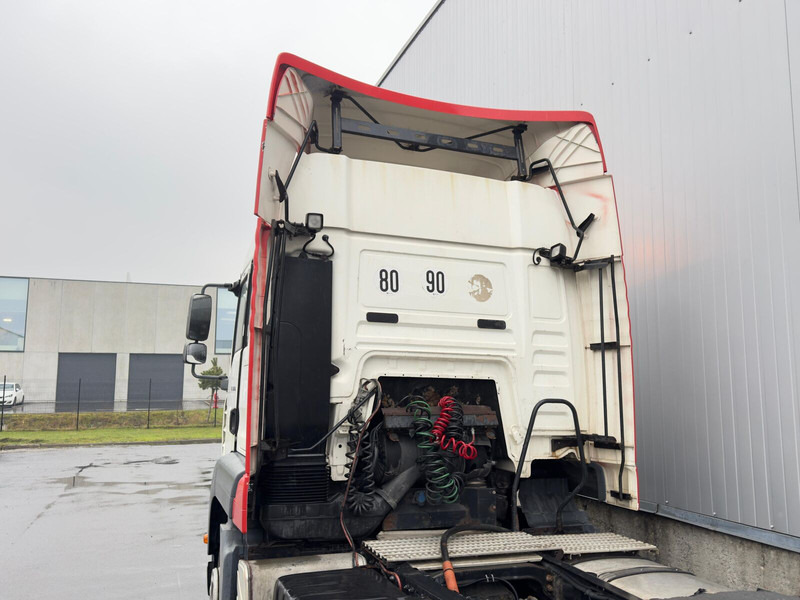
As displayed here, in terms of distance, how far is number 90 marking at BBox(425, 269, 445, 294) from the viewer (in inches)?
155

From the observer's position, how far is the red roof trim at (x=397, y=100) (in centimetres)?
350

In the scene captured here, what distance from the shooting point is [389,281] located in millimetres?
3842

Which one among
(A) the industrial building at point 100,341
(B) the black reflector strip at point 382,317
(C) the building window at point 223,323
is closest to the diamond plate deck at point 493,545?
(B) the black reflector strip at point 382,317

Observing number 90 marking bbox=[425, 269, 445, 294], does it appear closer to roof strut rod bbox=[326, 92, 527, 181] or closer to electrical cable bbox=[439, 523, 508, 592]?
roof strut rod bbox=[326, 92, 527, 181]

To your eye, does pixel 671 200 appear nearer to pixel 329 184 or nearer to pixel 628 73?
pixel 628 73

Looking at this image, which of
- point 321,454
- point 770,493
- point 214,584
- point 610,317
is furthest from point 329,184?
point 770,493

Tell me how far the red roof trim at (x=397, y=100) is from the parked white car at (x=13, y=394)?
33871mm

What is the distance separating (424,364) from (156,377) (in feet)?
126

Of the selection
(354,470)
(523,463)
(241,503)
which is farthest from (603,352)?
(241,503)

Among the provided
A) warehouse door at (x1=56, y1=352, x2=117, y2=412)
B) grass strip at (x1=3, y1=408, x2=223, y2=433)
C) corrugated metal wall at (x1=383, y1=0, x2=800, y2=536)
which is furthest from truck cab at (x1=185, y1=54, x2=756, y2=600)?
warehouse door at (x1=56, y1=352, x2=117, y2=412)

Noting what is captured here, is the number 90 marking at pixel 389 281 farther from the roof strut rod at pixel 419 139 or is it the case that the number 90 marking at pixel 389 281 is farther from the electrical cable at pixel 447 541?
the electrical cable at pixel 447 541

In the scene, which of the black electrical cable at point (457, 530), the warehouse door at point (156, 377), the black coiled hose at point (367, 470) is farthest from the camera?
the warehouse door at point (156, 377)

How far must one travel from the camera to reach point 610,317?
4105mm

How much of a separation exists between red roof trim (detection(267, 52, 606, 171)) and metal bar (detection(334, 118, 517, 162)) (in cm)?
25
